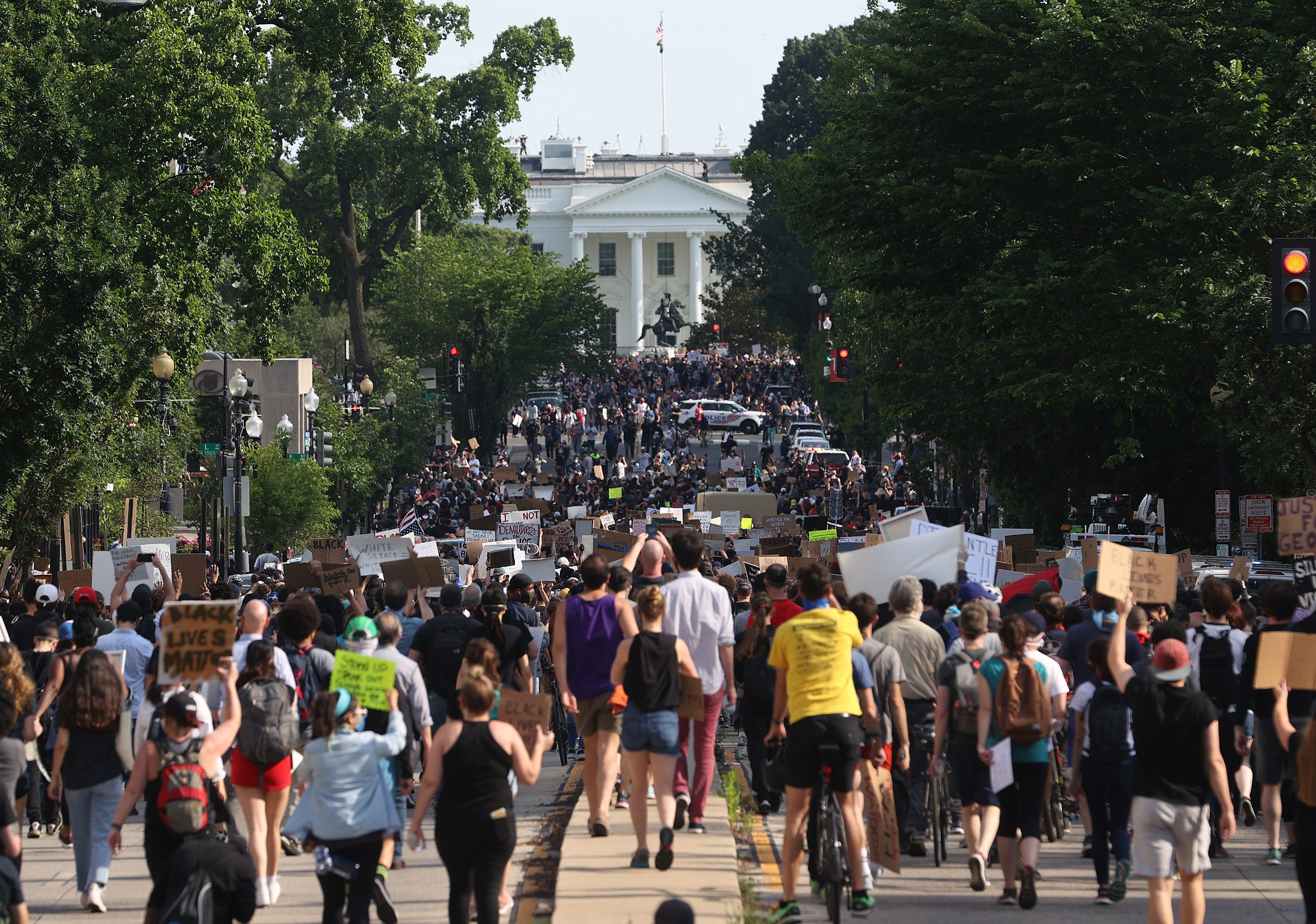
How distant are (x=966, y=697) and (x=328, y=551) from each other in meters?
12.8

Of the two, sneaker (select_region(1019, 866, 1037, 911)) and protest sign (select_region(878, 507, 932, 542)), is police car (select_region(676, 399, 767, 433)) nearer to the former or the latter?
protest sign (select_region(878, 507, 932, 542))

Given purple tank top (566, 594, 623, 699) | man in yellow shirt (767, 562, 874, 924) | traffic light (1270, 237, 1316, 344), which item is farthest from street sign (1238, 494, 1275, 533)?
man in yellow shirt (767, 562, 874, 924)

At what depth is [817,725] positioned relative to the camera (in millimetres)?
8758

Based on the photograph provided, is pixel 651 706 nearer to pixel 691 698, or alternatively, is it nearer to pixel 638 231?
pixel 691 698

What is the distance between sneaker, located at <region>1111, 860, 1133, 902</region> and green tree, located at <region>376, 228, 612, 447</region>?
5993cm

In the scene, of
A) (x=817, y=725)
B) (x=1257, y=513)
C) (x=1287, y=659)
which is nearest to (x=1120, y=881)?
(x=1287, y=659)

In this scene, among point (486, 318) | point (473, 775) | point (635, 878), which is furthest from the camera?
point (486, 318)

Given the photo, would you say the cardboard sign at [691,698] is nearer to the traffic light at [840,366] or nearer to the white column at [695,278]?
the traffic light at [840,366]

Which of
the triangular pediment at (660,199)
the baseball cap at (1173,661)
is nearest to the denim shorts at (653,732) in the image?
the baseball cap at (1173,661)

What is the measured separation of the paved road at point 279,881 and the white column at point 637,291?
132 meters

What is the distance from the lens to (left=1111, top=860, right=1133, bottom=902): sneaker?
9.56 meters

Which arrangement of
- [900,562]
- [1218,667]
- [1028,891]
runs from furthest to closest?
1. [900,562]
2. [1218,667]
3. [1028,891]

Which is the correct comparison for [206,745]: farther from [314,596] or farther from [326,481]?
[326,481]

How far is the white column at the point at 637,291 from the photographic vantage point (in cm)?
14438
